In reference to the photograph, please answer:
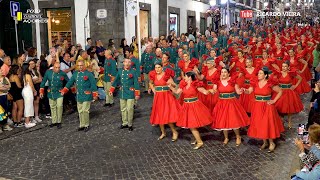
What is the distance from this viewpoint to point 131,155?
7680mm

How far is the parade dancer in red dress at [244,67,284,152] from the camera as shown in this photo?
7.50m

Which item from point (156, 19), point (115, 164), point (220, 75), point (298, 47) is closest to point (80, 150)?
point (115, 164)

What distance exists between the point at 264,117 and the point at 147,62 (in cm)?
713

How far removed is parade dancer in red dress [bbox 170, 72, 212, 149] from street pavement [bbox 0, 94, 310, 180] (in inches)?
21.2

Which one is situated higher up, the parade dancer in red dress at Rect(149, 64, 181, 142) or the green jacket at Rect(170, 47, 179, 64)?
the green jacket at Rect(170, 47, 179, 64)

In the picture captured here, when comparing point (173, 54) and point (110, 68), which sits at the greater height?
point (173, 54)

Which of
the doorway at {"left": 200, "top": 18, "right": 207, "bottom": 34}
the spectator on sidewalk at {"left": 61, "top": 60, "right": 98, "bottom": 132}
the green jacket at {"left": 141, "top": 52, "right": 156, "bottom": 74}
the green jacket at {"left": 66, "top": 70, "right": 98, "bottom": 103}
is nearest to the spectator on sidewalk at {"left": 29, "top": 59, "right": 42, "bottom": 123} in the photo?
the spectator on sidewalk at {"left": 61, "top": 60, "right": 98, "bottom": 132}

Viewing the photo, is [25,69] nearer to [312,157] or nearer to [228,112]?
[228,112]

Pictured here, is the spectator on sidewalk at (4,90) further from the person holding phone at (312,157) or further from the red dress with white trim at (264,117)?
the person holding phone at (312,157)

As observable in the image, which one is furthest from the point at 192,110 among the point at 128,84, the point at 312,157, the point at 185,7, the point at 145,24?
the point at 185,7

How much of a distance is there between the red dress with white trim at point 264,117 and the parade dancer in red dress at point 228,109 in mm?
301

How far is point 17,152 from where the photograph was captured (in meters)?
8.05

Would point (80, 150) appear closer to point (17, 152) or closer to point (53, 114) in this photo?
point (17, 152)

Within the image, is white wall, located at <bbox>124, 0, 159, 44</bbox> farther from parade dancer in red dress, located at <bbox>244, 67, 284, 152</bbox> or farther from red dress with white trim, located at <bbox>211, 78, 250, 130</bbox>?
parade dancer in red dress, located at <bbox>244, 67, 284, 152</bbox>
